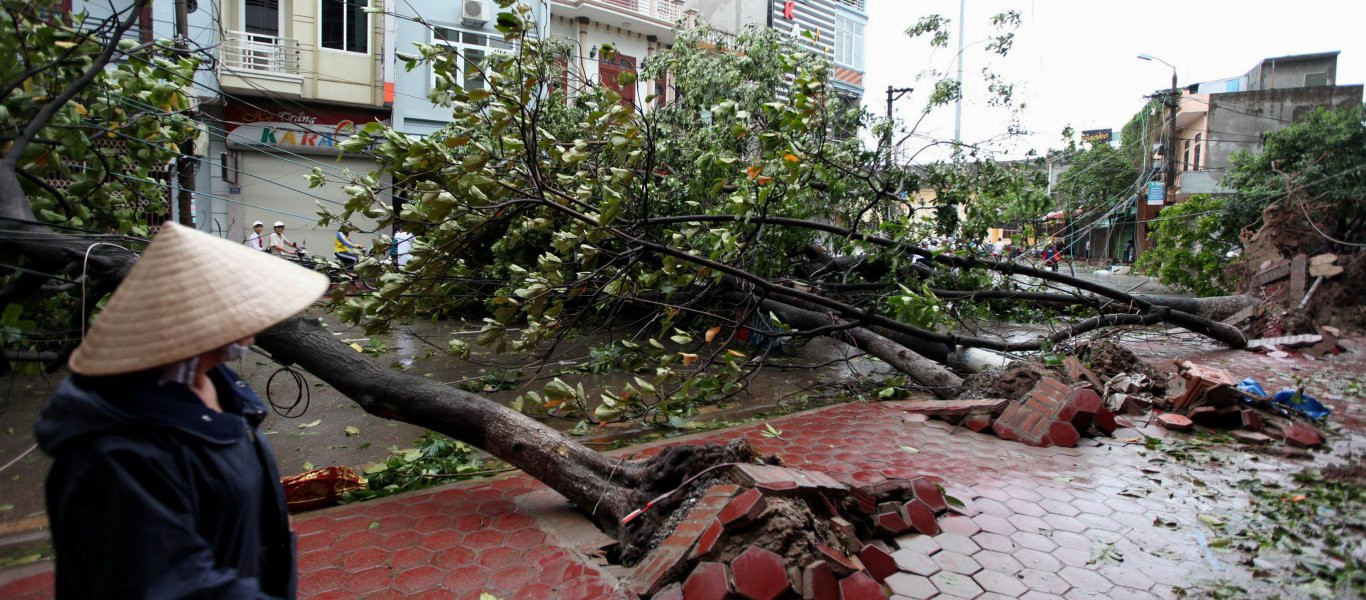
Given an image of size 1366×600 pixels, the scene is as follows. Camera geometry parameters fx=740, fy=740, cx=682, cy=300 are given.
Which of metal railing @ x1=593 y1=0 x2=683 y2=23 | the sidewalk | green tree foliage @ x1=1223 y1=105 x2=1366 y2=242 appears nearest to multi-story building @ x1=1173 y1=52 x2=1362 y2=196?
green tree foliage @ x1=1223 y1=105 x2=1366 y2=242

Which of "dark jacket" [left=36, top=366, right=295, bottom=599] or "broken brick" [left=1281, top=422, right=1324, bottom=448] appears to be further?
"broken brick" [left=1281, top=422, right=1324, bottom=448]

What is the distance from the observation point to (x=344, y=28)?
17797 millimetres

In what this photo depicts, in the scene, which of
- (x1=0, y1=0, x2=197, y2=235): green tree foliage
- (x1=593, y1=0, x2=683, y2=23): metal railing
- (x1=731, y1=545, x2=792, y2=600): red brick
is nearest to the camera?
(x1=731, y1=545, x2=792, y2=600): red brick

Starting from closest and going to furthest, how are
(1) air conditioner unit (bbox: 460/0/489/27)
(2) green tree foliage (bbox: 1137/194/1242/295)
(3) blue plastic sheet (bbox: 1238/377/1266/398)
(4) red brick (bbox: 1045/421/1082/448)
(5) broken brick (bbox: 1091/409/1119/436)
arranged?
(4) red brick (bbox: 1045/421/1082/448) → (5) broken brick (bbox: 1091/409/1119/436) → (3) blue plastic sheet (bbox: 1238/377/1266/398) → (2) green tree foliage (bbox: 1137/194/1242/295) → (1) air conditioner unit (bbox: 460/0/489/27)

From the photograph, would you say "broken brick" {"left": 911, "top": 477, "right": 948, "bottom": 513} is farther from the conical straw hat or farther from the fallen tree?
the conical straw hat

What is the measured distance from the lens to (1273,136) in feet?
50.1

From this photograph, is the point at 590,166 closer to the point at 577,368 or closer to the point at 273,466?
the point at 577,368

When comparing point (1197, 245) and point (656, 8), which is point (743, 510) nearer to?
point (1197, 245)

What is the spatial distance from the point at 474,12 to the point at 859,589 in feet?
61.9

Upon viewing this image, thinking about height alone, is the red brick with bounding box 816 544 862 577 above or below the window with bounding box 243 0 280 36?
below

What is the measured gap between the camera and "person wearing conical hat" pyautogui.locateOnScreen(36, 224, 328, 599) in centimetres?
131

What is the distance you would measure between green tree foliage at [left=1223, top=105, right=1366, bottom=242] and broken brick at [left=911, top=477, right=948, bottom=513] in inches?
428

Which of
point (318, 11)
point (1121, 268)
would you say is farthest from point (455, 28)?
point (1121, 268)

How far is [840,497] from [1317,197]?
41.3 ft
